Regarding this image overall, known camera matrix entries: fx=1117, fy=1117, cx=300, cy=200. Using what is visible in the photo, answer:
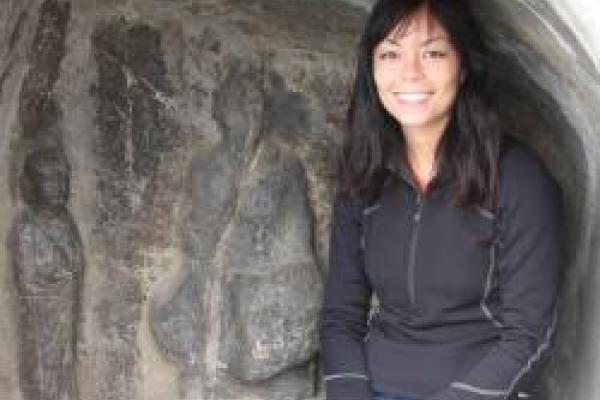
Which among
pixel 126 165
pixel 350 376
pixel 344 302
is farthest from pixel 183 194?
pixel 350 376

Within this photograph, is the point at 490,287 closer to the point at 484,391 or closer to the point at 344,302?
the point at 484,391

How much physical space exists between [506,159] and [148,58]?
0.70 metres

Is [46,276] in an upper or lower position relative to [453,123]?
lower

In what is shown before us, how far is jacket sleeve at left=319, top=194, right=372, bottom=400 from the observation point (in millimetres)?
1839

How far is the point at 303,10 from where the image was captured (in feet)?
6.38

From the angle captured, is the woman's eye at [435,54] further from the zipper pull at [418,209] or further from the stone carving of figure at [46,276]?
the stone carving of figure at [46,276]

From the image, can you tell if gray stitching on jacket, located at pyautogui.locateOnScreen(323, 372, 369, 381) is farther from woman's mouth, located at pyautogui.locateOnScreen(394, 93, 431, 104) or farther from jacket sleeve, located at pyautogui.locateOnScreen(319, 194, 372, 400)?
woman's mouth, located at pyautogui.locateOnScreen(394, 93, 431, 104)

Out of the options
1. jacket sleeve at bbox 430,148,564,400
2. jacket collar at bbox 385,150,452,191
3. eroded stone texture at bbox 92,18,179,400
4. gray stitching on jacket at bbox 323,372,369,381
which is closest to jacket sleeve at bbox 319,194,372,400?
gray stitching on jacket at bbox 323,372,369,381

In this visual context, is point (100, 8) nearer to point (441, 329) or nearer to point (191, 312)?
point (191, 312)

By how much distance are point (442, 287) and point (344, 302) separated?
0.22 m

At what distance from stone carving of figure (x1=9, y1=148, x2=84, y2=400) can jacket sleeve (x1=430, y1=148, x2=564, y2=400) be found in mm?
744

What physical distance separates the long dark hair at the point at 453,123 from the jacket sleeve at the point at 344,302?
0.09 m

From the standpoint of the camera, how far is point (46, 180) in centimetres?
198

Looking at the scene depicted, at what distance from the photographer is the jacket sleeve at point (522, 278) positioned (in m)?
1.64
